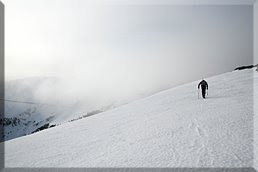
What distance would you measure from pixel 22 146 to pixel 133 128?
6857mm

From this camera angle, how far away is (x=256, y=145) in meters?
8.23

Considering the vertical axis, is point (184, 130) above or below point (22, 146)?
above

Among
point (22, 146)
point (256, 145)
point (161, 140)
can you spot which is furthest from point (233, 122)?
point (22, 146)

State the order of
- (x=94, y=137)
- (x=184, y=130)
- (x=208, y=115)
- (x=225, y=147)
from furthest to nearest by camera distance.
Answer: (x=208, y=115), (x=94, y=137), (x=184, y=130), (x=225, y=147)

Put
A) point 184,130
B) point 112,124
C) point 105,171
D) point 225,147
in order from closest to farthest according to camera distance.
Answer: point 105,171, point 225,147, point 184,130, point 112,124

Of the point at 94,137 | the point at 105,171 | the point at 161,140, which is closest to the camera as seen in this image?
the point at 105,171

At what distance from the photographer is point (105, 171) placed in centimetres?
745

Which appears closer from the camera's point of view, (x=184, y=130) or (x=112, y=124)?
(x=184, y=130)

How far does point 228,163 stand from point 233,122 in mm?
5104

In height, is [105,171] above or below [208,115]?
below

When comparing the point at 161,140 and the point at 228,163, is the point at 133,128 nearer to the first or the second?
the point at 161,140

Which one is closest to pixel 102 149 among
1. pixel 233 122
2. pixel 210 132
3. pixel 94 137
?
pixel 94 137

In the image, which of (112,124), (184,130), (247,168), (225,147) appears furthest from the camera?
(112,124)

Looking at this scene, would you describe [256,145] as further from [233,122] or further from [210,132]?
[233,122]
